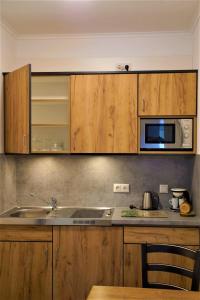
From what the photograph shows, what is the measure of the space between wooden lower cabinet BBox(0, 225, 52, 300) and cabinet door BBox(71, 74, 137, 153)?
2.83 feet

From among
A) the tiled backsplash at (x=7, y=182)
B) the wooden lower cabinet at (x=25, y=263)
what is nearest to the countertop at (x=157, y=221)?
the wooden lower cabinet at (x=25, y=263)

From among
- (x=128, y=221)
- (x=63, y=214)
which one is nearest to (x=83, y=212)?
(x=63, y=214)

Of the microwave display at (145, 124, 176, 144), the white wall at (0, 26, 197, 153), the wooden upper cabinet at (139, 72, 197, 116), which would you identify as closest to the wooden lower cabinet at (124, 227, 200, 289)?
the microwave display at (145, 124, 176, 144)

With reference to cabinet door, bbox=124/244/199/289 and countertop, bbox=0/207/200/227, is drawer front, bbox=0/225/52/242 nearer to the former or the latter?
countertop, bbox=0/207/200/227

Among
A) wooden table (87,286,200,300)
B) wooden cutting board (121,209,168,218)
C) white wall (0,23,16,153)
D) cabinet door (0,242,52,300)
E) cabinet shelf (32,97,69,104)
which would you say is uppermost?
white wall (0,23,16,153)

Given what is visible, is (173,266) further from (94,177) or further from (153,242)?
(94,177)

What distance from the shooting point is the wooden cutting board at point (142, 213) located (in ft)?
8.59

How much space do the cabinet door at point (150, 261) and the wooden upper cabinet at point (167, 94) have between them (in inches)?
47.5

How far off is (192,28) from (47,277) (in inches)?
106

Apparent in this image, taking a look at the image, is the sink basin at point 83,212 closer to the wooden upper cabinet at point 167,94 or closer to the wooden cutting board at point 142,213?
the wooden cutting board at point 142,213

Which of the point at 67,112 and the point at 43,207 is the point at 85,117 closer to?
the point at 67,112

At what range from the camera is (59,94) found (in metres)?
2.91

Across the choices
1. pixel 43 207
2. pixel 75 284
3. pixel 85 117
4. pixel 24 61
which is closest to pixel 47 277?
pixel 75 284

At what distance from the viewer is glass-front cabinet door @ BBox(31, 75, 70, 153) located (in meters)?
2.87
